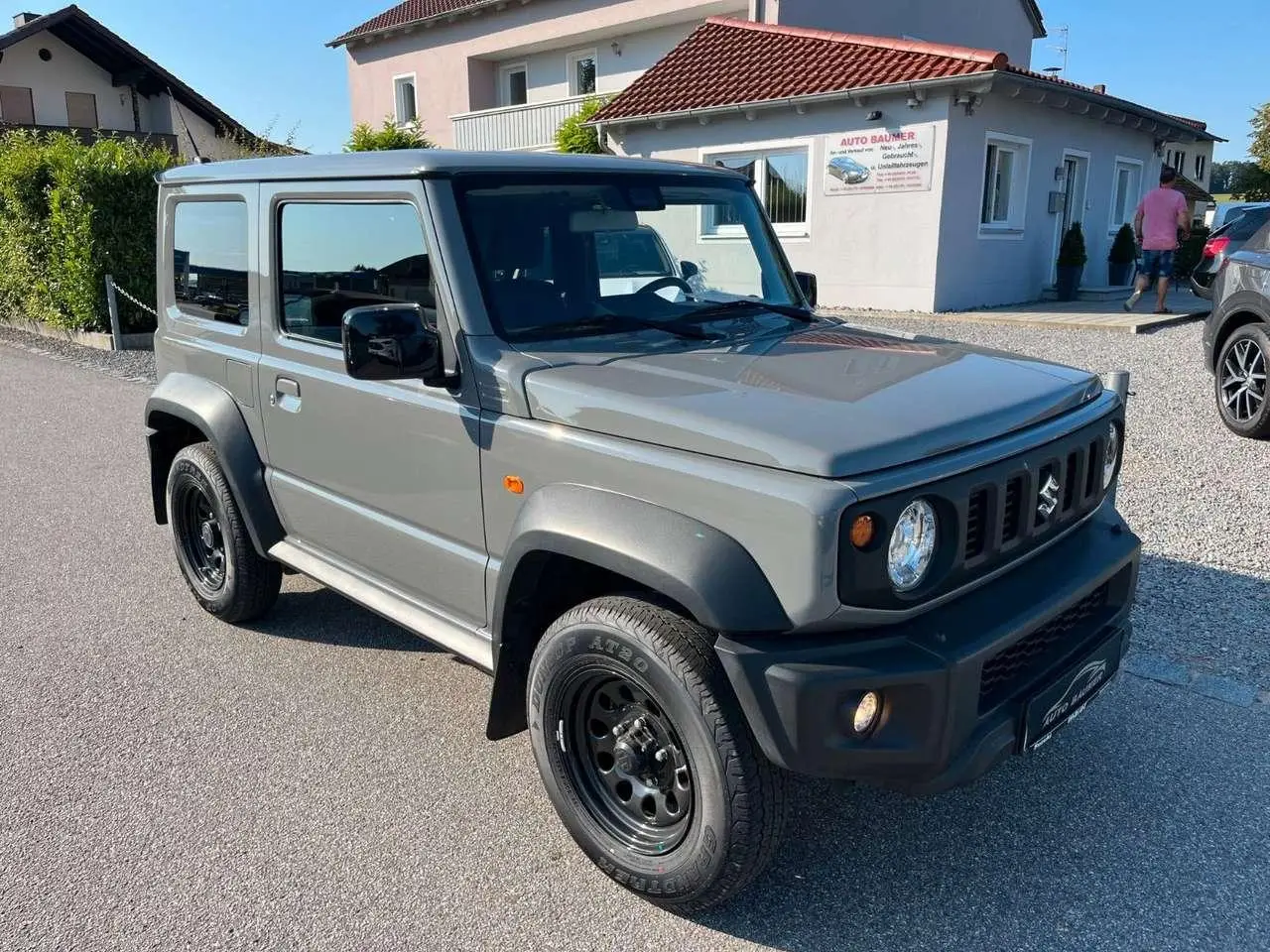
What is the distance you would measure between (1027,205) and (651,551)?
1562cm

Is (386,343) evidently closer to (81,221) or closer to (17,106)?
(81,221)

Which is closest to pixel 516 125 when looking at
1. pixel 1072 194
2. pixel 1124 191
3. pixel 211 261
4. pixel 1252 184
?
pixel 1072 194

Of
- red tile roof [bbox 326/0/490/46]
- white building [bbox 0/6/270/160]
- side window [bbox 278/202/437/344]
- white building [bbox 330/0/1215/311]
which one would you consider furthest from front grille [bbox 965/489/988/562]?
white building [bbox 0/6/270/160]

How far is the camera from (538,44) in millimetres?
23406

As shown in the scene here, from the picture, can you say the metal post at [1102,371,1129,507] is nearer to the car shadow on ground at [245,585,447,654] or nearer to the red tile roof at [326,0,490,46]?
the car shadow on ground at [245,585,447,654]

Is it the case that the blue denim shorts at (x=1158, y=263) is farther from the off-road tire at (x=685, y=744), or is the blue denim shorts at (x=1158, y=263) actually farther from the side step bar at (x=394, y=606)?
the off-road tire at (x=685, y=744)

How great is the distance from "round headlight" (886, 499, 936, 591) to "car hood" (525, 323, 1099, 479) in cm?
13

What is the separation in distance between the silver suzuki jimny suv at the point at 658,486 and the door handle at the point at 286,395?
2 cm

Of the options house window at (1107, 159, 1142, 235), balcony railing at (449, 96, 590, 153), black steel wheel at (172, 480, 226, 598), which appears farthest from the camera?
balcony railing at (449, 96, 590, 153)

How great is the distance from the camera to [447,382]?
3.04 m

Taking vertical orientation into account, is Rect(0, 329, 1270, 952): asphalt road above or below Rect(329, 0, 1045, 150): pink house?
below

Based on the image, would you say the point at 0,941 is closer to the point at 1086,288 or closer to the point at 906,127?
the point at 906,127

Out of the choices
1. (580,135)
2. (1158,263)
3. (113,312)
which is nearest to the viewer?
(113,312)

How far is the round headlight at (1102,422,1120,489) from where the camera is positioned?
313 centimetres
